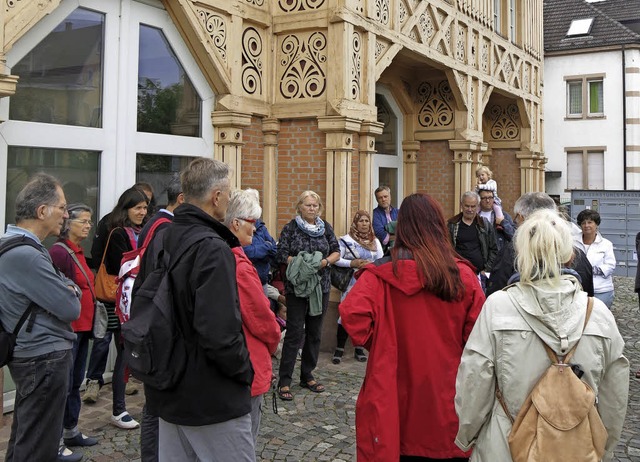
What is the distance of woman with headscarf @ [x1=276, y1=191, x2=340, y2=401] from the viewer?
573 centimetres

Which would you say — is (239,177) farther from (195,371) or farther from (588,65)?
(588,65)

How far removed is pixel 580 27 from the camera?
23.1 metres

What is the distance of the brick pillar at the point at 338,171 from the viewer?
284 inches

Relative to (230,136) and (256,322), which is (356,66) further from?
(256,322)

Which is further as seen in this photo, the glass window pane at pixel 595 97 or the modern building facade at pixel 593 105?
the glass window pane at pixel 595 97

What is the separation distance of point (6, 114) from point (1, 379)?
6.64 ft

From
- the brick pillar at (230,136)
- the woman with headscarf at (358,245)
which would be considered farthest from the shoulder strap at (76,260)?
the woman with headscarf at (358,245)

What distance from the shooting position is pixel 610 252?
6.32m

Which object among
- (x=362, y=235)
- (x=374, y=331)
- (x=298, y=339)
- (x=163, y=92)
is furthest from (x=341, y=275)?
(x=374, y=331)

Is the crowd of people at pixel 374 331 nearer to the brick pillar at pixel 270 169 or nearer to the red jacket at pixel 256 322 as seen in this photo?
the red jacket at pixel 256 322

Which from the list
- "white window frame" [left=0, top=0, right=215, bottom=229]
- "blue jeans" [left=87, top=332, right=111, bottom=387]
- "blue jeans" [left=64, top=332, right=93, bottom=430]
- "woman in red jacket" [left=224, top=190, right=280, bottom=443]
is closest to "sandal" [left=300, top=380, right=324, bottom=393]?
"blue jeans" [left=87, top=332, right=111, bottom=387]

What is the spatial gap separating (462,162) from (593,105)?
13.8 m

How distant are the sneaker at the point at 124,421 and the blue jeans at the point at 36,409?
4.79ft

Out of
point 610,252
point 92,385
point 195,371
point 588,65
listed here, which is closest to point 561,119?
point 588,65
